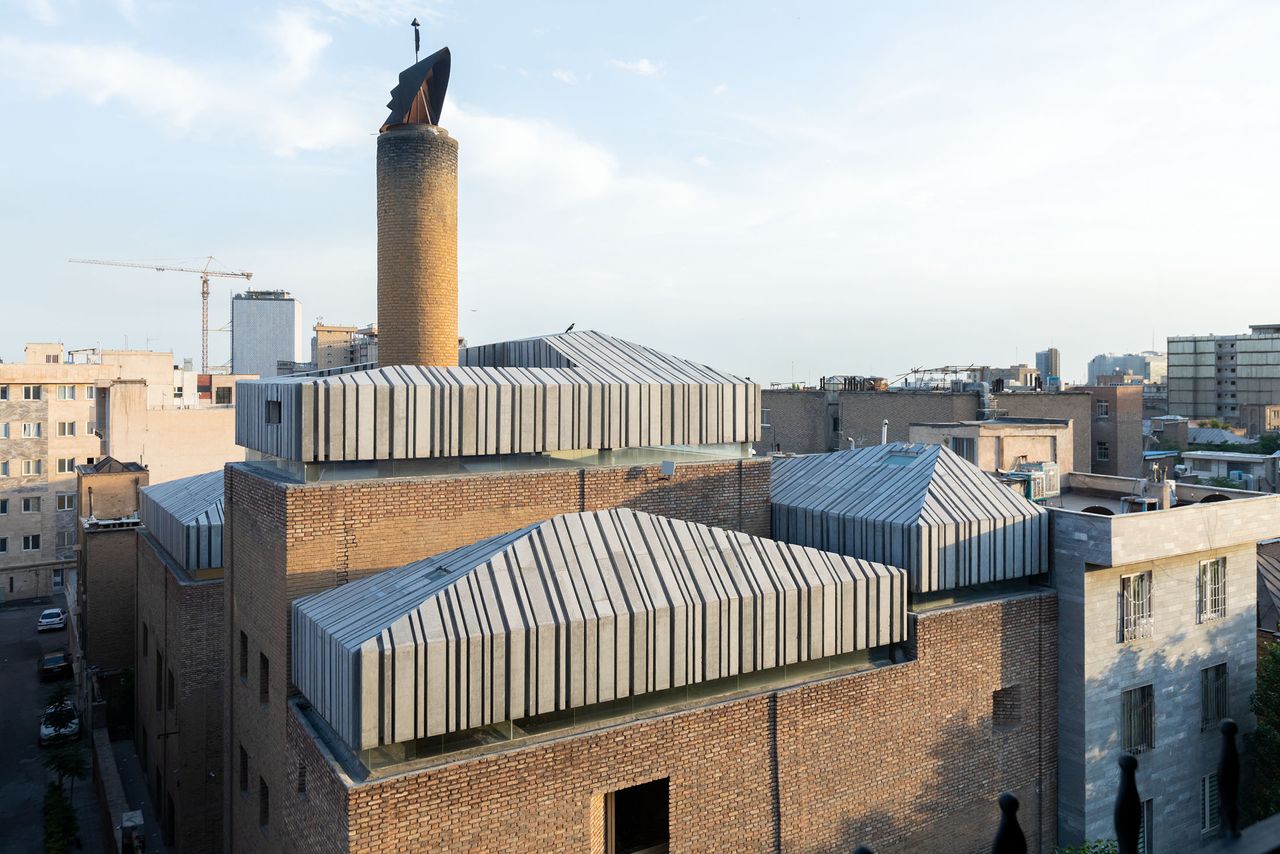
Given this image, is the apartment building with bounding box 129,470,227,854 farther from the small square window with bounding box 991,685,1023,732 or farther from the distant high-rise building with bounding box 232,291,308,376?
the distant high-rise building with bounding box 232,291,308,376

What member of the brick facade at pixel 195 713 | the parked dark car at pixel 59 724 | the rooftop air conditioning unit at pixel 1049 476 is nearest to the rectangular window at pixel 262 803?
the brick facade at pixel 195 713

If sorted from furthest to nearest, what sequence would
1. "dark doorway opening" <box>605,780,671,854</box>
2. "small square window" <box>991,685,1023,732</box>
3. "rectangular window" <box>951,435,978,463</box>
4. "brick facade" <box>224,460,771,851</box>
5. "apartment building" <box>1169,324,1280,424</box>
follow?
"apartment building" <box>1169,324,1280,424</box> < "rectangular window" <box>951,435,978,463</box> < "small square window" <box>991,685,1023,732</box> < "brick facade" <box>224,460,771,851</box> < "dark doorway opening" <box>605,780,671,854</box>

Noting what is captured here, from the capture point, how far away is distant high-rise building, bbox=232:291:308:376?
178625 millimetres

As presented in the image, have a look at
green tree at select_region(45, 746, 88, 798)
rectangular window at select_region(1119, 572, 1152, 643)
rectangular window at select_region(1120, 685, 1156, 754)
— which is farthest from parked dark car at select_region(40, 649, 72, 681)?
rectangular window at select_region(1119, 572, 1152, 643)

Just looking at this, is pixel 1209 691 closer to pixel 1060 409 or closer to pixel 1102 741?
pixel 1102 741

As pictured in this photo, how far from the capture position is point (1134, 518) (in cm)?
2166

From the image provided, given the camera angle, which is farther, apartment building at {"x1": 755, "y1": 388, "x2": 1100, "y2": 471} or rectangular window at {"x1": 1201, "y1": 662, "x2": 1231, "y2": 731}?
apartment building at {"x1": 755, "y1": 388, "x2": 1100, "y2": 471}

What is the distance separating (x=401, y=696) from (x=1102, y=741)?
57.8ft

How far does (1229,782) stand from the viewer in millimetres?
4125

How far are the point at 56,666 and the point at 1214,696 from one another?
4965 centimetres

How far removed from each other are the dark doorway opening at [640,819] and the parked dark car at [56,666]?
132ft

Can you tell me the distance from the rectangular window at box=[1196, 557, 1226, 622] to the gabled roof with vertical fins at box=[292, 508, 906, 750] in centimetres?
1165

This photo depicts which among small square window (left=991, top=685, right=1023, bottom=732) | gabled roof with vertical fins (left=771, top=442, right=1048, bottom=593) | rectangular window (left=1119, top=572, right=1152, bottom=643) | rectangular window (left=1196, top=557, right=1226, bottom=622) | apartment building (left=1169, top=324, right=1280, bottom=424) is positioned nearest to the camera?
gabled roof with vertical fins (left=771, top=442, right=1048, bottom=593)

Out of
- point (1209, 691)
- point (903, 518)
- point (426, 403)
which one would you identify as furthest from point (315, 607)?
point (1209, 691)
